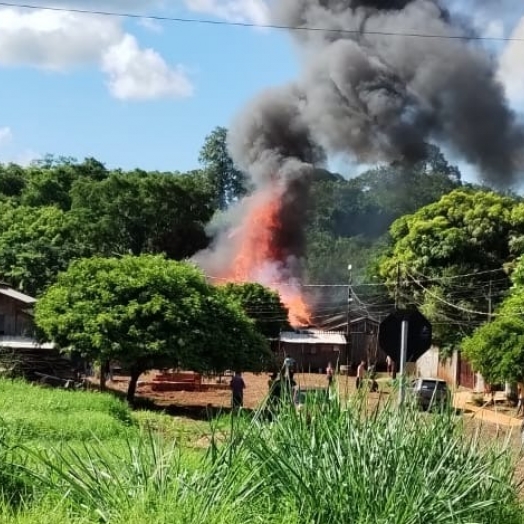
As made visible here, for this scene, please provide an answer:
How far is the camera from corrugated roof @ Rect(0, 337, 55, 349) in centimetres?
3020

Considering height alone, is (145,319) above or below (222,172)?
below

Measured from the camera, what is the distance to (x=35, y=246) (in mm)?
44844

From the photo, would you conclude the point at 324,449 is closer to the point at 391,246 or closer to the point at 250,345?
the point at 250,345

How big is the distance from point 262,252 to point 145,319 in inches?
1068

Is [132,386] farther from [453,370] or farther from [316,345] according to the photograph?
[316,345]

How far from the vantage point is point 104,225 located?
5103 centimetres

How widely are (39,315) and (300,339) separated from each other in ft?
65.6

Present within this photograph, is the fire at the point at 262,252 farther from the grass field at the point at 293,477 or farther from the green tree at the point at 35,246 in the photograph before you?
the grass field at the point at 293,477

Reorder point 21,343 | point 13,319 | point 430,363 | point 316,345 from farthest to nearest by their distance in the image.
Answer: point 316,345, point 430,363, point 13,319, point 21,343

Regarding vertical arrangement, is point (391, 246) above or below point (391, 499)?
above

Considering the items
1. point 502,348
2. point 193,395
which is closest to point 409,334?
point 502,348

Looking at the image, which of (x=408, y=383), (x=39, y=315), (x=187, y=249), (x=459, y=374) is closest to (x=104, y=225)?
(x=187, y=249)

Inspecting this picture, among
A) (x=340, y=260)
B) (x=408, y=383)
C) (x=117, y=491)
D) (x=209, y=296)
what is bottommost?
(x=117, y=491)

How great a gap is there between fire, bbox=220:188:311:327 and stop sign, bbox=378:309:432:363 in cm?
3855
